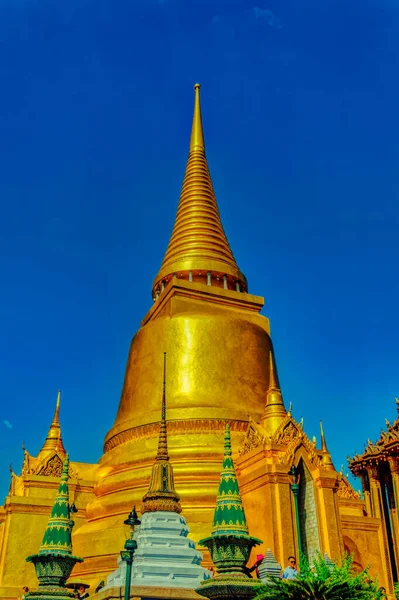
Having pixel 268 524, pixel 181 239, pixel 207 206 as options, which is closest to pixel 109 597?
pixel 268 524

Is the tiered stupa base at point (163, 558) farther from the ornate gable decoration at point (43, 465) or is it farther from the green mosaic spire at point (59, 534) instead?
the ornate gable decoration at point (43, 465)

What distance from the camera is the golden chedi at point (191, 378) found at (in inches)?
680

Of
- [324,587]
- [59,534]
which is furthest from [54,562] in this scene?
[324,587]

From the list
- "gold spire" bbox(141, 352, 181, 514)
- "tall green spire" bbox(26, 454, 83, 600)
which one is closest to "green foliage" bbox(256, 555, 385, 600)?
"tall green spire" bbox(26, 454, 83, 600)

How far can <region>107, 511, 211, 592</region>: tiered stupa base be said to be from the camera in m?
11.1

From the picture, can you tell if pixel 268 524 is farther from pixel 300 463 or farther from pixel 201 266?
pixel 201 266

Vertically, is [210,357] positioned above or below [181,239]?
below

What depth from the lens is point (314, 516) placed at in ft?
50.1

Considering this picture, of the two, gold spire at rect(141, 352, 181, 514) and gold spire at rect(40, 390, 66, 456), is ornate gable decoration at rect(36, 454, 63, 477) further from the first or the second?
gold spire at rect(141, 352, 181, 514)

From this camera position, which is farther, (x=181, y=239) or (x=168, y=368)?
(x=181, y=239)

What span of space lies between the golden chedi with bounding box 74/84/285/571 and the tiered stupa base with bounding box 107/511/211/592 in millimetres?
3255

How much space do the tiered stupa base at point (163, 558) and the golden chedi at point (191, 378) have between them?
10.7 ft

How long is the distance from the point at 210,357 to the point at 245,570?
42.3 feet

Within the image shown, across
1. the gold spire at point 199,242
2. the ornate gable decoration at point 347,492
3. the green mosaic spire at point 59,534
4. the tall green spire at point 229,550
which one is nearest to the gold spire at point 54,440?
the gold spire at point 199,242
